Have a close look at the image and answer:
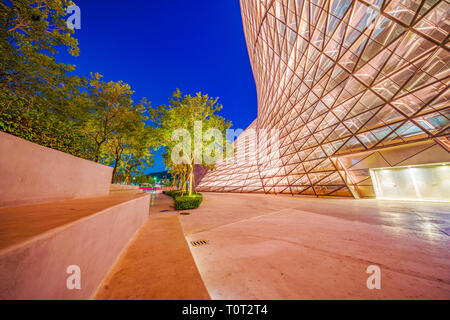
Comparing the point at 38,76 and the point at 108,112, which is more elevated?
the point at 108,112

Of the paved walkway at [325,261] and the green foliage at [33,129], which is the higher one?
the green foliage at [33,129]

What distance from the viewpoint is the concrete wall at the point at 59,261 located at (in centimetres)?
105

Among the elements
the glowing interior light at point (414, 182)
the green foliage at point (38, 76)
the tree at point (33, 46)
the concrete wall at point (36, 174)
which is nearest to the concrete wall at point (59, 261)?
the concrete wall at point (36, 174)

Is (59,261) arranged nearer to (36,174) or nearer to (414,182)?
(36,174)

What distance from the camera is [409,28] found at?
Result: 714cm

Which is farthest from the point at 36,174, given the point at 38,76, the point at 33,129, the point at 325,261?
the point at 325,261

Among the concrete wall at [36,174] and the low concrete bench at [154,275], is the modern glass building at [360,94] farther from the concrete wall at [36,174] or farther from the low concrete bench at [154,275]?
the concrete wall at [36,174]

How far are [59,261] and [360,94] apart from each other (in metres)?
16.1

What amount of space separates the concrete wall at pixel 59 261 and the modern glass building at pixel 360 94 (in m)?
14.4

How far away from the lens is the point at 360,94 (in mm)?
10680

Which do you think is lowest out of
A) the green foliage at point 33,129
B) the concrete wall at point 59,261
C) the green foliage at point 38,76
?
the concrete wall at point 59,261

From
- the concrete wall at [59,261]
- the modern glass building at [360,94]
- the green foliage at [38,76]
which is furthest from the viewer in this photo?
the modern glass building at [360,94]

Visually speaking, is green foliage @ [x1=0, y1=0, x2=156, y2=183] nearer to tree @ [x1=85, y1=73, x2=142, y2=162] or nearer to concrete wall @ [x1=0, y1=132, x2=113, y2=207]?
concrete wall @ [x1=0, y1=132, x2=113, y2=207]
